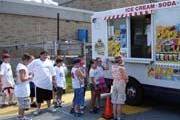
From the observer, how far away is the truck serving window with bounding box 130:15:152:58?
1198cm

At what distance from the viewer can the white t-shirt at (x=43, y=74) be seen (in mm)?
11797

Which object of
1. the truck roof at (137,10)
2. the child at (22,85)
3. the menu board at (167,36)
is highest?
A: the truck roof at (137,10)

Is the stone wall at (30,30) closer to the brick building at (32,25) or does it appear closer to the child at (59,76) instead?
the brick building at (32,25)

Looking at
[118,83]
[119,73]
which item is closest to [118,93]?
[118,83]

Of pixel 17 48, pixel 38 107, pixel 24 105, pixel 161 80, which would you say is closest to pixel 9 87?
pixel 38 107

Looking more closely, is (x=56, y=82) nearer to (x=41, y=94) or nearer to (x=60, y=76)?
(x=60, y=76)

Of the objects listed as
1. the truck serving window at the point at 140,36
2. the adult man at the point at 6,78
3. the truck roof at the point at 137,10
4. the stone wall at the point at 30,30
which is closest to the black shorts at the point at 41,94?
the adult man at the point at 6,78

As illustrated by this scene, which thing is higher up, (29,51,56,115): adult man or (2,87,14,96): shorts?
(29,51,56,115): adult man

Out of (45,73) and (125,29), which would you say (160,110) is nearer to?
(125,29)

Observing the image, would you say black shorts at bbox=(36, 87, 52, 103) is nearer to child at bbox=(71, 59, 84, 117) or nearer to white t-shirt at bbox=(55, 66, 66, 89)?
white t-shirt at bbox=(55, 66, 66, 89)

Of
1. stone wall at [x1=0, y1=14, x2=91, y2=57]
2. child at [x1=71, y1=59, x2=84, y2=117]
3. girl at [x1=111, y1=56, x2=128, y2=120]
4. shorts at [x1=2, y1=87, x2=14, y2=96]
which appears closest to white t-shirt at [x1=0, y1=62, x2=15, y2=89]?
shorts at [x1=2, y1=87, x2=14, y2=96]

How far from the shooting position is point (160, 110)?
40.0 ft

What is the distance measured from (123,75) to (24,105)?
8.18 ft

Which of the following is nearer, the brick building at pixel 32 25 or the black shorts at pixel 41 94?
the black shorts at pixel 41 94
